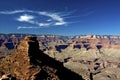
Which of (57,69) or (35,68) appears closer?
(35,68)

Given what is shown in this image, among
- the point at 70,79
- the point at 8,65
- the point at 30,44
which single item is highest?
the point at 30,44

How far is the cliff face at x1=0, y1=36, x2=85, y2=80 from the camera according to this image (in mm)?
99938

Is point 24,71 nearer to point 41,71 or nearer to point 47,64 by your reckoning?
point 41,71

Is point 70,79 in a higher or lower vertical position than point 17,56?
lower

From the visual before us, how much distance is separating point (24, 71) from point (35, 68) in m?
4.00

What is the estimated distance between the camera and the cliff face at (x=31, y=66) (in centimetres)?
9994

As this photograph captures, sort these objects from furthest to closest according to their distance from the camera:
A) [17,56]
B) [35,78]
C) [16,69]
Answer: [17,56], [16,69], [35,78]

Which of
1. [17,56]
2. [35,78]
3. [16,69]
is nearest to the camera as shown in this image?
[35,78]

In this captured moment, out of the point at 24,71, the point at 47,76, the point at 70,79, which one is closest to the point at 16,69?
the point at 24,71

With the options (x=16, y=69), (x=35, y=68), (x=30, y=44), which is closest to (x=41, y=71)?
(x=35, y=68)

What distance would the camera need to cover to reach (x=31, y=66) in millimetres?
102062

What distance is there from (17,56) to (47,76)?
1699cm

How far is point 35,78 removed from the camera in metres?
97.1

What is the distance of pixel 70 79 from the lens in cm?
11456
